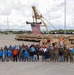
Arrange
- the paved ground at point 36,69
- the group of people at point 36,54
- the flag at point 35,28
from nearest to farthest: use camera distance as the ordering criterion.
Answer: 1. the paved ground at point 36,69
2. the group of people at point 36,54
3. the flag at point 35,28

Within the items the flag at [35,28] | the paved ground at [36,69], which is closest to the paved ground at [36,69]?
the paved ground at [36,69]

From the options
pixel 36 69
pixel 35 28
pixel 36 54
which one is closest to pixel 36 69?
pixel 36 69

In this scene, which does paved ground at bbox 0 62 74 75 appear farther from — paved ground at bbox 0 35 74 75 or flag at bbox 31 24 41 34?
flag at bbox 31 24 41 34

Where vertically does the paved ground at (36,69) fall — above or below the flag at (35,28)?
below

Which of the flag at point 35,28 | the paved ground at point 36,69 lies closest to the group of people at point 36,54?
the paved ground at point 36,69

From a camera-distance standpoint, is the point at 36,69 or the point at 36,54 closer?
the point at 36,69

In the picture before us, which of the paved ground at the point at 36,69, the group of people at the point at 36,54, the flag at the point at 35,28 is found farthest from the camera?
the flag at the point at 35,28

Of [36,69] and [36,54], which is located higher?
[36,54]

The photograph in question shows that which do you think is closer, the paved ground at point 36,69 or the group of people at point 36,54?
the paved ground at point 36,69

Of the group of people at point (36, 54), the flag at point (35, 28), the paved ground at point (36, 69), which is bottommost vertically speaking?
the paved ground at point (36, 69)

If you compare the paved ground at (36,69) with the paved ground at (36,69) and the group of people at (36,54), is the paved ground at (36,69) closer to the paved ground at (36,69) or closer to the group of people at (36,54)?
the paved ground at (36,69)

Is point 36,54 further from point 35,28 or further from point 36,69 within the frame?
point 35,28

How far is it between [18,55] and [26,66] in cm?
224

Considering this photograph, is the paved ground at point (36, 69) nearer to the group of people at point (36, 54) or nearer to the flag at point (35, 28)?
the group of people at point (36, 54)
